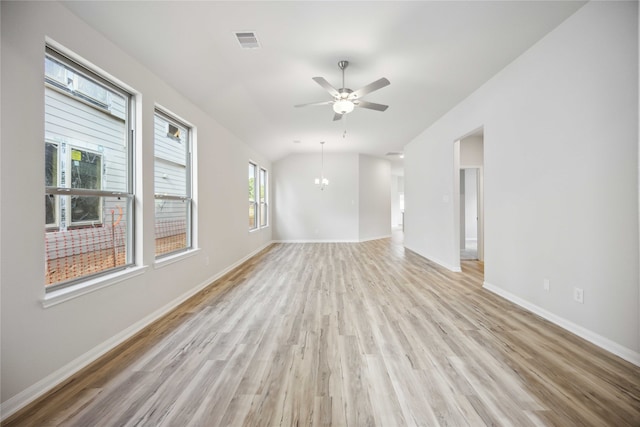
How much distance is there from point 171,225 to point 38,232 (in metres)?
1.69

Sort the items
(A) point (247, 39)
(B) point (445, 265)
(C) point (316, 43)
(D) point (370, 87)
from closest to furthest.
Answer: (A) point (247, 39)
(C) point (316, 43)
(D) point (370, 87)
(B) point (445, 265)

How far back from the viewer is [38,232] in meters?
1.71

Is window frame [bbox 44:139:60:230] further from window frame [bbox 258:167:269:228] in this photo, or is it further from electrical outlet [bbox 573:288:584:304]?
window frame [bbox 258:167:269:228]

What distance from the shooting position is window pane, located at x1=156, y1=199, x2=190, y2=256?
3.15 metres

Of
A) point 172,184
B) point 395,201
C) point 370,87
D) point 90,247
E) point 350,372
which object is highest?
point 370,87

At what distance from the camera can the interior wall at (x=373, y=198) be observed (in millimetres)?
9000

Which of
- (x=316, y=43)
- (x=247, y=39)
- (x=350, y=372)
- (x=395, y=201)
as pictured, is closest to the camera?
(x=350, y=372)

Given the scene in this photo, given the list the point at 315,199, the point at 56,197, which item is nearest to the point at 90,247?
the point at 56,197

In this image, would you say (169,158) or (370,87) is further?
(169,158)

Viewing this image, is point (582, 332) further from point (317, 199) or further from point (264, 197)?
point (264, 197)

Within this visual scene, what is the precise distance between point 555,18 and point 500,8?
2.05 feet

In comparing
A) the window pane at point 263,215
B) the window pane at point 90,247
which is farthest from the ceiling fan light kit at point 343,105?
the window pane at point 263,215

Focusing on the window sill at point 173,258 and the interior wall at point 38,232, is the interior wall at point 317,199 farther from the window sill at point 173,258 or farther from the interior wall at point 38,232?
the interior wall at point 38,232

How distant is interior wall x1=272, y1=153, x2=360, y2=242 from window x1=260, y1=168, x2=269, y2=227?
1.71ft
